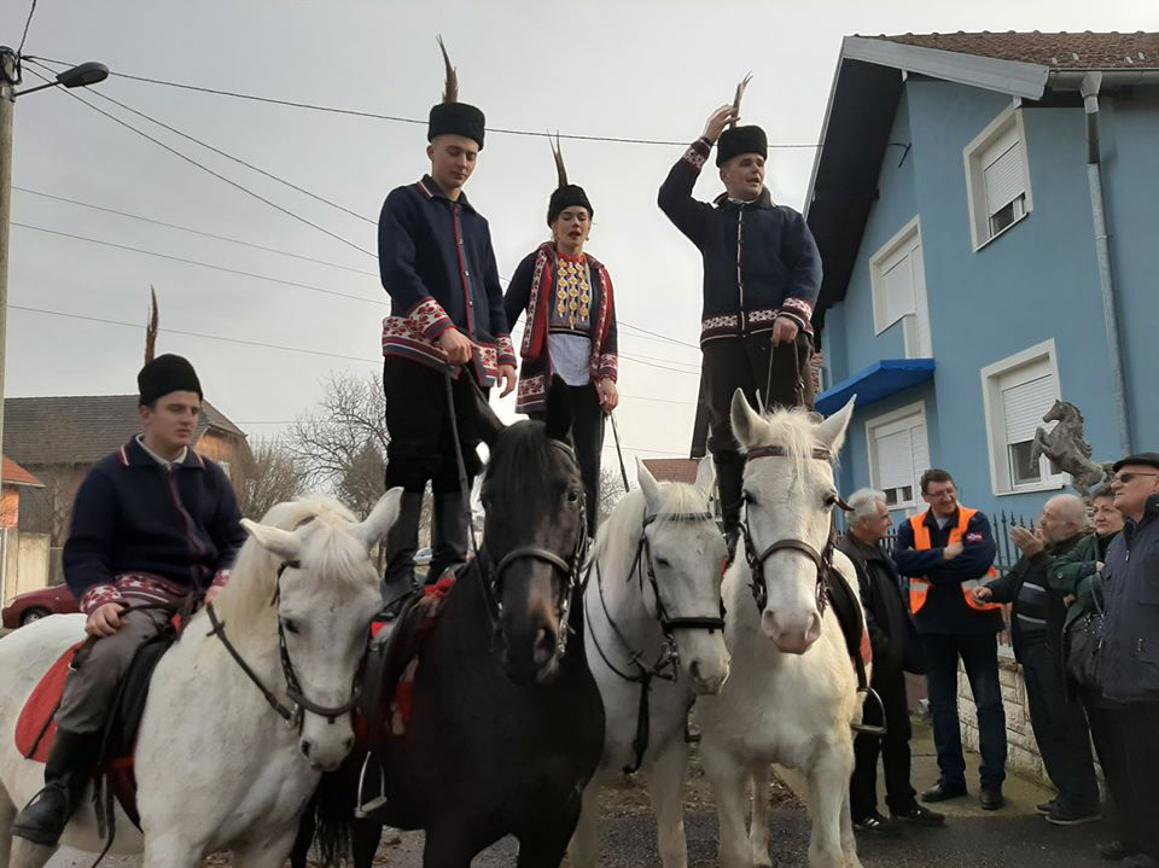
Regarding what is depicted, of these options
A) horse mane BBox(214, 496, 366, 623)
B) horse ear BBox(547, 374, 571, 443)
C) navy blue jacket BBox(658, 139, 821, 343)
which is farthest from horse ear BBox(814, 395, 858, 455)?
horse mane BBox(214, 496, 366, 623)

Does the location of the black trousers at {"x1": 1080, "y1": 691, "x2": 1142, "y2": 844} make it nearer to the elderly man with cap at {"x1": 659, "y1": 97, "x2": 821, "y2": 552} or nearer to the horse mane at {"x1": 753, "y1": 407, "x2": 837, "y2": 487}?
the elderly man with cap at {"x1": 659, "y1": 97, "x2": 821, "y2": 552}

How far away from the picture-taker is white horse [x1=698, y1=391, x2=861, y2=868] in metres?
3.44

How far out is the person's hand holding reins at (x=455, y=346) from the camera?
3564mm

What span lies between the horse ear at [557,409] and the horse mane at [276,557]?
795mm

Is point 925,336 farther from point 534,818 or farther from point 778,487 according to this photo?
point 534,818

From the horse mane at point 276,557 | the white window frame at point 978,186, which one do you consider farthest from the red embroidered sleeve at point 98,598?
the white window frame at point 978,186

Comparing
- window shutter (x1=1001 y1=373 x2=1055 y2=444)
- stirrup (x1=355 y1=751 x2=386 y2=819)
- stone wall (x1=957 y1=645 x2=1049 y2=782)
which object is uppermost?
window shutter (x1=1001 y1=373 x2=1055 y2=444)

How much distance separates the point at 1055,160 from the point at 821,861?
9.75 m

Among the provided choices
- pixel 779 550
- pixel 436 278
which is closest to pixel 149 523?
pixel 436 278

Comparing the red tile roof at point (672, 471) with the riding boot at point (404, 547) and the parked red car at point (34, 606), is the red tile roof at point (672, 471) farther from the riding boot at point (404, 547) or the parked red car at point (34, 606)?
the parked red car at point (34, 606)

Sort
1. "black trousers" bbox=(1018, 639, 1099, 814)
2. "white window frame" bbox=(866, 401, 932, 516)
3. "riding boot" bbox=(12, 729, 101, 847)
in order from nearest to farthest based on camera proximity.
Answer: "riding boot" bbox=(12, 729, 101, 847) < "black trousers" bbox=(1018, 639, 1099, 814) < "white window frame" bbox=(866, 401, 932, 516)

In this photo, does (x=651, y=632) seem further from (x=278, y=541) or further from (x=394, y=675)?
(x=278, y=541)

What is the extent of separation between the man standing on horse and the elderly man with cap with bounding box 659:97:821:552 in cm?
143

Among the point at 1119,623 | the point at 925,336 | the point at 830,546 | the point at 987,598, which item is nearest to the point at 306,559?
the point at 830,546
